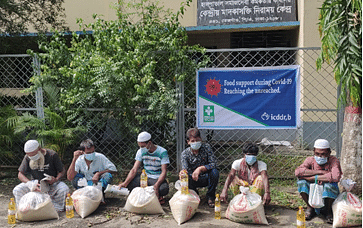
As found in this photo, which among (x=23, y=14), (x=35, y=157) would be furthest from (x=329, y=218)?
(x=23, y=14)

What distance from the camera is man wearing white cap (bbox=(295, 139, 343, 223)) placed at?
4.26m

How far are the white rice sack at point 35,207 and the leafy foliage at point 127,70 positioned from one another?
177 centimetres

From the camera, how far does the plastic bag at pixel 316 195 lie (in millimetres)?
4273

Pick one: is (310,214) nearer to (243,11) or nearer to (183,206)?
(183,206)

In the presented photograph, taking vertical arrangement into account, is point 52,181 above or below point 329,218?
above

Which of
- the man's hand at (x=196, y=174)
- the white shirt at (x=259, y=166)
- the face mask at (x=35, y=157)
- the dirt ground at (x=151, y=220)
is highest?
the face mask at (x=35, y=157)

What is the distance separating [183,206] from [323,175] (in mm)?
1664

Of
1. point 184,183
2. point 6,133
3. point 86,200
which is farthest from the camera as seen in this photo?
point 6,133

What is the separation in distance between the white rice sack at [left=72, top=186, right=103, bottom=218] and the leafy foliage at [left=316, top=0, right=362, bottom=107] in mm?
3354

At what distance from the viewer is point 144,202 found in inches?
180

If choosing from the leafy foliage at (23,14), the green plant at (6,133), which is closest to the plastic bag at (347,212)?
the green plant at (6,133)

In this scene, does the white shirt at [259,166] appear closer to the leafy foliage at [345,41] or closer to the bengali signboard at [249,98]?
the bengali signboard at [249,98]

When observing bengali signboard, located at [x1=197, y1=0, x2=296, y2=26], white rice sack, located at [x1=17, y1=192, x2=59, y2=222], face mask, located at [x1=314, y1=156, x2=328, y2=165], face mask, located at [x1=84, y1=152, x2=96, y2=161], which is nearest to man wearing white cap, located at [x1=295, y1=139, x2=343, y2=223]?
face mask, located at [x1=314, y1=156, x2=328, y2=165]

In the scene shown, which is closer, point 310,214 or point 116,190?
point 310,214
